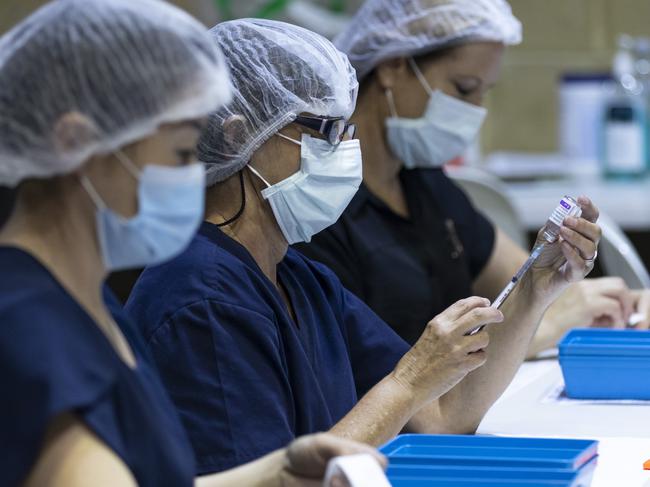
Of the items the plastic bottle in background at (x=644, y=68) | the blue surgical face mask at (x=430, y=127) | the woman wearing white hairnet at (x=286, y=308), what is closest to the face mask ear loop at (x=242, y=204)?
the woman wearing white hairnet at (x=286, y=308)

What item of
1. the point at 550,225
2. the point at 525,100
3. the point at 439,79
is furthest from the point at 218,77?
the point at 525,100

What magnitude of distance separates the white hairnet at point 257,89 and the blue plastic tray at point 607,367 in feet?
1.72

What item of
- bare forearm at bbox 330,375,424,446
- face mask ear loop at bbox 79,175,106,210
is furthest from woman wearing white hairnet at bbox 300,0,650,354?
face mask ear loop at bbox 79,175,106,210

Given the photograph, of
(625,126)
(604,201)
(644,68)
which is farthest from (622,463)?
(644,68)

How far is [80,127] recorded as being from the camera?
3.46 ft

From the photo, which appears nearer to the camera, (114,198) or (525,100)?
(114,198)

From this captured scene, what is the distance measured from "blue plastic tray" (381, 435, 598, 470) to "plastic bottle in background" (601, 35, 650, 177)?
2.32 metres

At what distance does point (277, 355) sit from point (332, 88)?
14.6 inches

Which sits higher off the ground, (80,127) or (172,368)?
(80,127)

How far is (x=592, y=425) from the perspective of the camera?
165 centimetres

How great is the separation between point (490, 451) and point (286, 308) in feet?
1.33

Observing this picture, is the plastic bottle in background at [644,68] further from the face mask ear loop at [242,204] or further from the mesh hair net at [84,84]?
the mesh hair net at [84,84]

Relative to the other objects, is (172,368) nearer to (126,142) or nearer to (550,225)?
(126,142)

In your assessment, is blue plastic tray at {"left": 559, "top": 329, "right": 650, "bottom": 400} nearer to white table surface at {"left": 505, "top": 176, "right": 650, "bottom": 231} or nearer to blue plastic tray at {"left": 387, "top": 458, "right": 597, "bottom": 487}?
blue plastic tray at {"left": 387, "top": 458, "right": 597, "bottom": 487}
